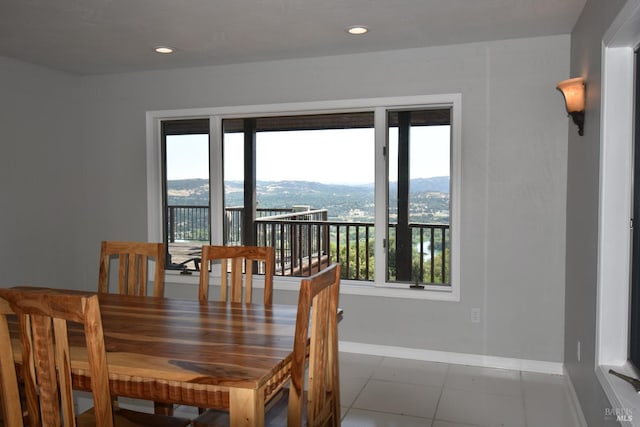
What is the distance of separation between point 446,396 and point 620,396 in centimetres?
151

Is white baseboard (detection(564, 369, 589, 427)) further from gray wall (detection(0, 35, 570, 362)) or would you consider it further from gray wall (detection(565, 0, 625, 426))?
gray wall (detection(0, 35, 570, 362))

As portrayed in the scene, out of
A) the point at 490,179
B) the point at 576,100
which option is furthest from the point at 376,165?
the point at 576,100

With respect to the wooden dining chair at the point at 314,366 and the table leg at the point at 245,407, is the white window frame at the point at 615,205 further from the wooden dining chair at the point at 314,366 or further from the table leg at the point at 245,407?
the table leg at the point at 245,407

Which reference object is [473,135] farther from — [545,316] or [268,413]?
[268,413]

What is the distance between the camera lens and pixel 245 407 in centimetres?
172

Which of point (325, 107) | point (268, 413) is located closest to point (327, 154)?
point (325, 107)

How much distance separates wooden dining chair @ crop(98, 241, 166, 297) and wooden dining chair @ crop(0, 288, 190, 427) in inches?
55.1

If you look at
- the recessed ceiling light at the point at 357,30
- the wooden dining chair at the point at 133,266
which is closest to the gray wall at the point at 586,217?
the recessed ceiling light at the point at 357,30

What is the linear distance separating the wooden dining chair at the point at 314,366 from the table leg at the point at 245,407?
0.63ft

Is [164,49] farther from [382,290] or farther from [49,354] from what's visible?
[49,354]

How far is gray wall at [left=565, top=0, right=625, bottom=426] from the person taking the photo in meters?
Answer: 2.60

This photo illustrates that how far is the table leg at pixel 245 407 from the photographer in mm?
1711

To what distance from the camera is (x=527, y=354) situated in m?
3.97

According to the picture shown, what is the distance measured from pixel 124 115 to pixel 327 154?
6.81 feet
